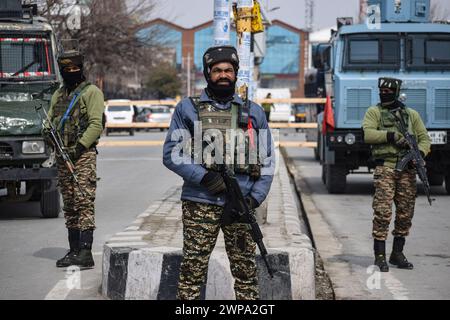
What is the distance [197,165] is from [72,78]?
3196mm

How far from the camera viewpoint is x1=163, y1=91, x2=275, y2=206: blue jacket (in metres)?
5.93

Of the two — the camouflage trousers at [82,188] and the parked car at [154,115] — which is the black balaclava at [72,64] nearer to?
the camouflage trousers at [82,188]

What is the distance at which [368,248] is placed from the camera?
36.1 feet

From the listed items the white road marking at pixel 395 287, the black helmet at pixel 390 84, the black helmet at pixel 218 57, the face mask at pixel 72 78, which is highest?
the black helmet at pixel 218 57

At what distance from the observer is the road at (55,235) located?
27.2 feet

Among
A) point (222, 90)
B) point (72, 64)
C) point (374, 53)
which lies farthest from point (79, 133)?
point (374, 53)

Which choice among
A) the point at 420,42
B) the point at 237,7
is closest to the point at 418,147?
the point at 237,7

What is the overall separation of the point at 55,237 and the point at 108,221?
167 centimetres

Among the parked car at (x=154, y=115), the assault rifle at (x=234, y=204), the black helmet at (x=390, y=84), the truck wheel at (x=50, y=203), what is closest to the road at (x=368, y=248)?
the black helmet at (x=390, y=84)

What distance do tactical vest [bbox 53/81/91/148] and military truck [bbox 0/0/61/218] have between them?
373 cm

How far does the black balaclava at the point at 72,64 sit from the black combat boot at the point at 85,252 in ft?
4.24

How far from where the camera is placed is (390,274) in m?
9.14

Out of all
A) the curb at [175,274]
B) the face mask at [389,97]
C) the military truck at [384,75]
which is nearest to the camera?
the curb at [175,274]

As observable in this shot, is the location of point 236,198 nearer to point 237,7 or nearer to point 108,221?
point 237,7
